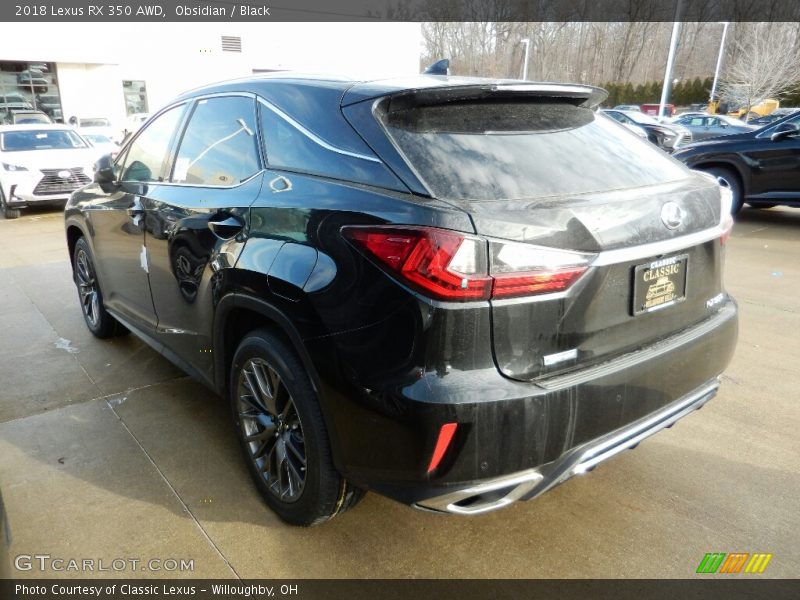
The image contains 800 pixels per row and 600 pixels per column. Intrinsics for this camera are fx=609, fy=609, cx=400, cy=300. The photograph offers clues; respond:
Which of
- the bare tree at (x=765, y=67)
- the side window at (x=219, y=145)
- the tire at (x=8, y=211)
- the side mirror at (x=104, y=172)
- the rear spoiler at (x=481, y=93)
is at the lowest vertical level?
the tire at (x=8, y=211)

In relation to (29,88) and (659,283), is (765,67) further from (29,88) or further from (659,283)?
(659,283)

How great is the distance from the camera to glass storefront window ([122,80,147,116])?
32.7 meters

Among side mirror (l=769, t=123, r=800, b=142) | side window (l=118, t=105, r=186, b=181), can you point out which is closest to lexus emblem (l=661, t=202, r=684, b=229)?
side window (l=118, t=105, r=186, b=181)

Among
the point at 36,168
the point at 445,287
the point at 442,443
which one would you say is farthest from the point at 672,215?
the point at 36,168

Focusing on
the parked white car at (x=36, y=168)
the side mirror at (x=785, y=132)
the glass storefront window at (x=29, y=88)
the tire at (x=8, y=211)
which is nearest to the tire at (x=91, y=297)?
the parked white car at (x=36, y=168)

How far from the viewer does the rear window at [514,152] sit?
203 centimetres

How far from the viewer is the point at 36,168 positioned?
35.2ft

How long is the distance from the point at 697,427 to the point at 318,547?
2144mm

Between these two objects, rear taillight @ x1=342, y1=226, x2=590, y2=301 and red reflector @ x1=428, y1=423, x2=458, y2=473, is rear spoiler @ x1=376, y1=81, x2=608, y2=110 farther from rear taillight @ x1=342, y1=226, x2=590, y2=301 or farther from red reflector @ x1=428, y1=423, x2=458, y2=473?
red reflector @ x1=428, y1=423, x2=458, y2=473

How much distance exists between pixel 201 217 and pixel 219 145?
397 millimetres

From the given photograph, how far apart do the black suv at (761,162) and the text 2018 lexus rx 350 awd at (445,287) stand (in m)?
6.70

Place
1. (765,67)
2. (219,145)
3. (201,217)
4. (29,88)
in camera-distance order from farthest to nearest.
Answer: (765,67)
(29,88)
(219,145)
(201,217)
